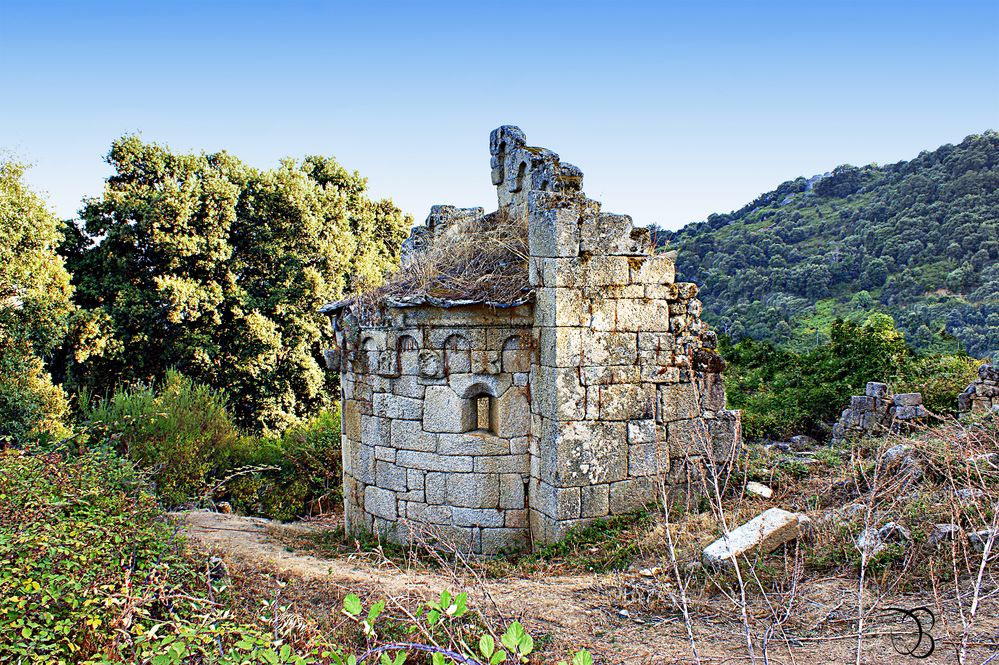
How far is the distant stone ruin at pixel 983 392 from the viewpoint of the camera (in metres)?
12.3

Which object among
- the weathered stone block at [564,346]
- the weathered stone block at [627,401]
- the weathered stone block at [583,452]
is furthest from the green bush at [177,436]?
the weathered stone block at [627,401]

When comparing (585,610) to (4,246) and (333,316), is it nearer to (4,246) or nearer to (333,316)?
(333,316)

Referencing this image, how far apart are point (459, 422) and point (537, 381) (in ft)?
3.32

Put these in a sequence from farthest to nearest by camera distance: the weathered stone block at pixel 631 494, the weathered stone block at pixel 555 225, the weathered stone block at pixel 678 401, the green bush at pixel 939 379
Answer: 1. the green bush at pixel 939 379
2. the weathered stone block at pixel 678 401
3. the weathered stone block at pixel 631 494
4. the weathered stone block at pixel 555 225

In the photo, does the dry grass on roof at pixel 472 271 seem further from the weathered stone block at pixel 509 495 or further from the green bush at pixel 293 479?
the green bush at pixel 293 479

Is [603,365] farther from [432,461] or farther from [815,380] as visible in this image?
[815,380]

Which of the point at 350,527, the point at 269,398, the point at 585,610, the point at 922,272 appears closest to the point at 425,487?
the point at 350,527

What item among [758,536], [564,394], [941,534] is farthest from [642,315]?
[941,534]

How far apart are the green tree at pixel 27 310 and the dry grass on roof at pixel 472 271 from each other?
9.42m

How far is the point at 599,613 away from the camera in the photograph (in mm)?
5770

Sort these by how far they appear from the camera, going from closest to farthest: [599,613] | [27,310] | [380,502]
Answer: [599,613] → [380,502] → [27,310]

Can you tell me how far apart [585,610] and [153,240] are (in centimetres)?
1457

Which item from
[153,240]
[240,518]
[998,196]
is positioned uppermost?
[998,196]

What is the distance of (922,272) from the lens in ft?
86.5
